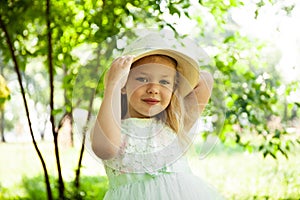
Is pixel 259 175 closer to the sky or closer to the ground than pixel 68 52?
closer to the ground

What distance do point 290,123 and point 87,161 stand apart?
3.95ft

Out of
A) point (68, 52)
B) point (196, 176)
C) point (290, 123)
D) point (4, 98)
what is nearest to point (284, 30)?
point (290, 123)

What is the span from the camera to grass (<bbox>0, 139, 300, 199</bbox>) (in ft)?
8.48

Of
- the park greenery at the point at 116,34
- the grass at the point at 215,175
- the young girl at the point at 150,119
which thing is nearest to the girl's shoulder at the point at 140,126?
the young girl at the point at 150,119

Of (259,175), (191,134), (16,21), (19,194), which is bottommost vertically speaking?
(19,194)

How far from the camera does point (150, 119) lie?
126 centimetres

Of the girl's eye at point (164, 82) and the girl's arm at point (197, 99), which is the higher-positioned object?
the girl's eye at point (164, 82)

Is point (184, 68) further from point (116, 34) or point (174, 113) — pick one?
point (116, 34)

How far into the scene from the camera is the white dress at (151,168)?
1216 millimetres

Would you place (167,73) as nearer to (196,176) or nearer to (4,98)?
(196,176)

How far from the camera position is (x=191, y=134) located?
4.13 ft

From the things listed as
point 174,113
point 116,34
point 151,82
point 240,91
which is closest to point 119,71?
point 151,82

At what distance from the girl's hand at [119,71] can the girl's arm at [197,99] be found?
161 millimetres

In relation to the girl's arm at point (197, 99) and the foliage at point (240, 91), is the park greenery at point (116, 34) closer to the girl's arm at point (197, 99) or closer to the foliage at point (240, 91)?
the foliage at point (240, 91)
